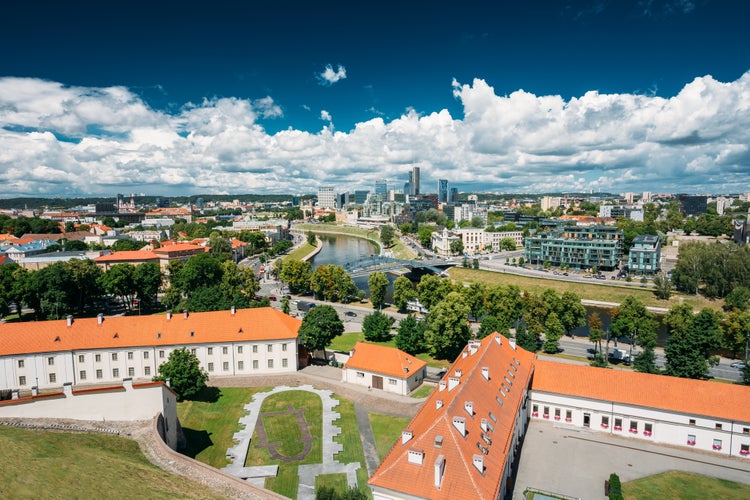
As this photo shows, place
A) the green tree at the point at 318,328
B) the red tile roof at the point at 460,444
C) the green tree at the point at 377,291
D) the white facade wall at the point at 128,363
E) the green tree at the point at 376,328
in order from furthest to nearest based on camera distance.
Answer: the green tree at the point at 377,291
the green tree at the point at 376,328
the green tree at the point at 318,328
the white facade wall at the point at 128,363
the red tile roof at the point at 460,444

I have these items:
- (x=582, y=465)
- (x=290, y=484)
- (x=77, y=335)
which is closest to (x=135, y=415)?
(x=290, y=484)

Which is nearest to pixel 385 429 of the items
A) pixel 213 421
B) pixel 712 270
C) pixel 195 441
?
pixel 213 421

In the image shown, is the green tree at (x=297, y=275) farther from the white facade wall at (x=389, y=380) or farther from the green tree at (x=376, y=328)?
the white facade wall at (x=389, y=380)

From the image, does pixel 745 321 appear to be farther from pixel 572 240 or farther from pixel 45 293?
pixel 45 293

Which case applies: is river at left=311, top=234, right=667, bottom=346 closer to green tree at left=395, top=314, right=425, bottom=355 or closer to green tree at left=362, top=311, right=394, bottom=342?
green tree at left=395, top=314, right=425, bottom=355

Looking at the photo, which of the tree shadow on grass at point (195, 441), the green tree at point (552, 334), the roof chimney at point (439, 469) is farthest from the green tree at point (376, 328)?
the roof chimney at point (439, 469)

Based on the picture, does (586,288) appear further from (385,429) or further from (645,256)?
(385,429)

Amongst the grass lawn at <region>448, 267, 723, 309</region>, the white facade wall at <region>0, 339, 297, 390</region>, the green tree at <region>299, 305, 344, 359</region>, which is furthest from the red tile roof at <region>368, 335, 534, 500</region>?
the grass lawn at <region>448, 267, 723, 309</region>
